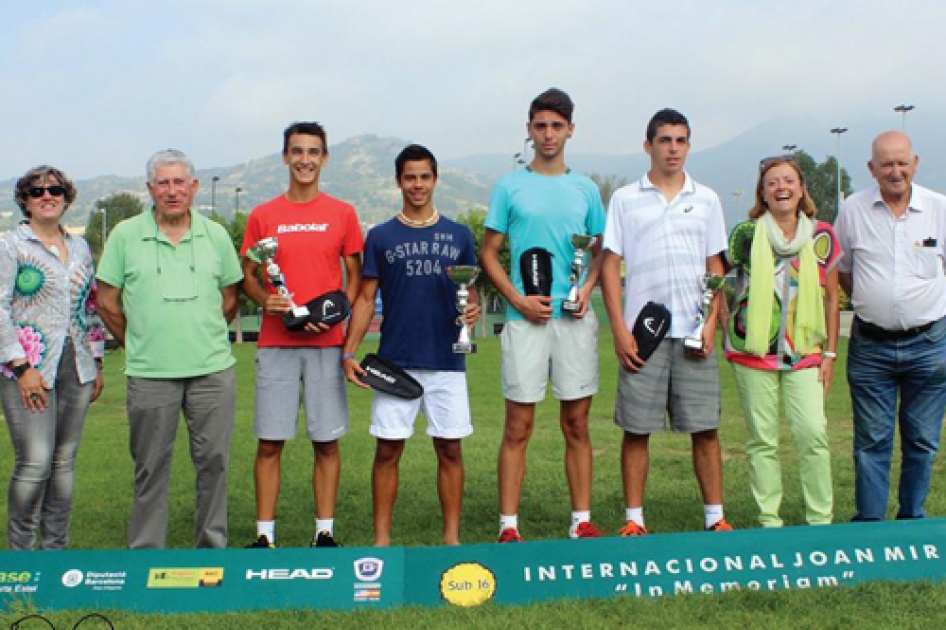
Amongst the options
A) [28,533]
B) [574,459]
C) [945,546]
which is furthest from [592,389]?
[28,533]

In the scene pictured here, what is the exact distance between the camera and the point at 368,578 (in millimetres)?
4539

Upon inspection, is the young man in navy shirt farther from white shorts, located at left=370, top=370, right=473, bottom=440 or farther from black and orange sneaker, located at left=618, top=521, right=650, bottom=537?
black and orange sneaker, located at left=618, top=521, right=650, bottom=537

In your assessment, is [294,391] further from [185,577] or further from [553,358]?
[553,358]

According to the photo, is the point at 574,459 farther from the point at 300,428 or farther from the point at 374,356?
the point at 300,428

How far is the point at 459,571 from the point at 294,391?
1613 mm

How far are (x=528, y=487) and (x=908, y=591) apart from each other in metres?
3.65

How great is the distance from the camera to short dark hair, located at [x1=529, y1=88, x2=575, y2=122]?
558cm

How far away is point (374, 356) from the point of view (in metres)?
5.50

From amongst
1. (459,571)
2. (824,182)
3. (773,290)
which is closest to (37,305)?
(459,571)

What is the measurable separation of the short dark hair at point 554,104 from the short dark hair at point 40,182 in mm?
2743

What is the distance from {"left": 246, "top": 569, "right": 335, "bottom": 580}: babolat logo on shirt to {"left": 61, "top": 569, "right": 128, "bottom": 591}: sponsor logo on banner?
62 cm

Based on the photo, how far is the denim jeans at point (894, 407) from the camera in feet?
19.0

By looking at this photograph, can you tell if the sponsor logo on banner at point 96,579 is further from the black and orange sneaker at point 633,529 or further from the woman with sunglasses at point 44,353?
the black and orange sneaker at point 633,529

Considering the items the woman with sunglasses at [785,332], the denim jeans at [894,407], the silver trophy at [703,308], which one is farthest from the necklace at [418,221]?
the denim jeans at [894,407]
